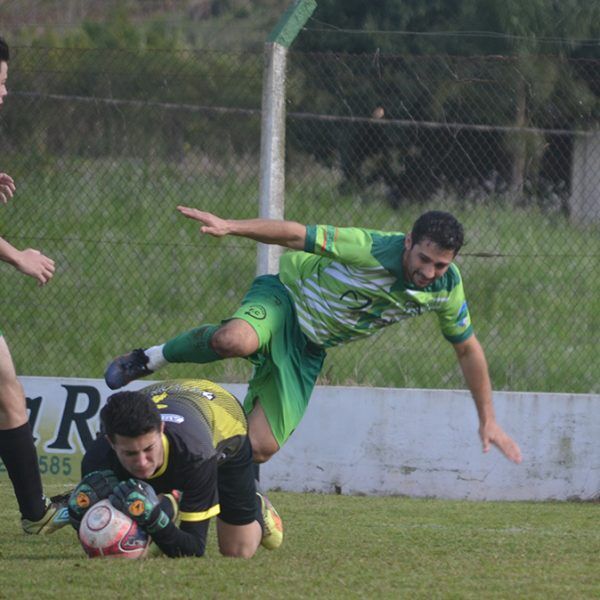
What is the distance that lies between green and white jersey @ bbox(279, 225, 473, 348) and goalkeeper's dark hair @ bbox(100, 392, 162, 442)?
63.2 inches

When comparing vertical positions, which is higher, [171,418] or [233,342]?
[233,342]

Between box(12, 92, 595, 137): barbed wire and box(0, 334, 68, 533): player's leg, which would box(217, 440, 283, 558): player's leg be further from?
box(12, 92, 595, 137): barbed wire

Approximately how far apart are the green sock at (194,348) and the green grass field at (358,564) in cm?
91

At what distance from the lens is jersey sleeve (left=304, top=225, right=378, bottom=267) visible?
6.25 metres

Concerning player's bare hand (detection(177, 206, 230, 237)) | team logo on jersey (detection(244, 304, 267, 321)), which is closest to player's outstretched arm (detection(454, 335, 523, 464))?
team logo on jersey (detection(244, 304, 267, 321))

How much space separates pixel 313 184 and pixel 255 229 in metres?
4.12

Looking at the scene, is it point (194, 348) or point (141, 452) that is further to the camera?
point (194, 348)

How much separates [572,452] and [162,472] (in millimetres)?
4520

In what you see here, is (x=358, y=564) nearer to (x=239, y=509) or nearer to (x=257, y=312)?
(x=239, y=509)

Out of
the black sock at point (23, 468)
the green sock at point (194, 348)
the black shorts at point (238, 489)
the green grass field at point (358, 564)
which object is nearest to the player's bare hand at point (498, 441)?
the green grass field at point (358, 564)

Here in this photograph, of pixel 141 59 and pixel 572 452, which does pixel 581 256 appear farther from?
pixel 141 59

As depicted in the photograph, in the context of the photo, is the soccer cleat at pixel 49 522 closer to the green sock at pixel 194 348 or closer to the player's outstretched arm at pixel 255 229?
the green sock at pixel 194 348

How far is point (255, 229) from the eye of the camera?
237 inches

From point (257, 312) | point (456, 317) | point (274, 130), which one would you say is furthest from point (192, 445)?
point (274, 130)
